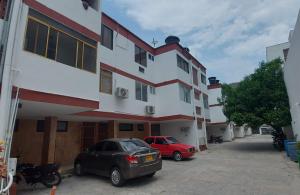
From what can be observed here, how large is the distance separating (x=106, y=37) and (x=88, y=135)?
264 inches

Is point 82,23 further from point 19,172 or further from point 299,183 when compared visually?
point 299,183

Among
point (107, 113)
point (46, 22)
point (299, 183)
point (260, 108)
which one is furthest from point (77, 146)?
point (260, 108)

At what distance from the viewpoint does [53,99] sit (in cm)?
735

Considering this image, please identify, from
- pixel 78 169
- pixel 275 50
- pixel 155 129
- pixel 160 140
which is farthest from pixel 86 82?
pixel 275 50

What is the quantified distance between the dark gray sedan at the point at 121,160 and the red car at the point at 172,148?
19.0 ft

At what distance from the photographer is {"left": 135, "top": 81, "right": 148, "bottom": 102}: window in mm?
16234

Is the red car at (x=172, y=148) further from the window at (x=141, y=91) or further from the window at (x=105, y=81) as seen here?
the window at (x=105, y=81)

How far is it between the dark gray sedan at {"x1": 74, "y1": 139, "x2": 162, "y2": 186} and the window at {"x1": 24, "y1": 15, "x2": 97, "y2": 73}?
3.42 m

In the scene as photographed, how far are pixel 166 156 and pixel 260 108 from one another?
971 centimetres

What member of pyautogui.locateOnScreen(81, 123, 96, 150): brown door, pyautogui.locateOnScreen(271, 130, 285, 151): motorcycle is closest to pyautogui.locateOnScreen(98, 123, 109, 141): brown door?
pyautogui.locateOnScreen(81, 123, 96, 150): brown door

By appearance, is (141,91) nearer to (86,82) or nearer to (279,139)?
(86,82)

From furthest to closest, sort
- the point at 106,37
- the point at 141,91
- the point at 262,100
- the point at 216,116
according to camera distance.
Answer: the point at 216,116
the point at 262,100
the point at 141,91
the point at 106,37

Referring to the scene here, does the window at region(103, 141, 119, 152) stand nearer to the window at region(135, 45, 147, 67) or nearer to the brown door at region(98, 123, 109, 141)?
the brown door at region(98, 123, 109, 141)

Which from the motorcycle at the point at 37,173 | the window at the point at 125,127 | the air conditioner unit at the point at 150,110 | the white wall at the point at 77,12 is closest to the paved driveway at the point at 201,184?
the motorcycle at the point at 37,173
